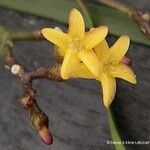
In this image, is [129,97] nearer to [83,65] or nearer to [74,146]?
[74,146]

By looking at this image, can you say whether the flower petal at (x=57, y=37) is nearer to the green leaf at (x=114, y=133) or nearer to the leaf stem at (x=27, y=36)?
the leaf stem at (x=27, y=36)

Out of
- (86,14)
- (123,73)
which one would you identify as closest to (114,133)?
(123,73)

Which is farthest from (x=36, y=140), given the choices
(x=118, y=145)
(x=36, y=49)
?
(x=118, y=145)

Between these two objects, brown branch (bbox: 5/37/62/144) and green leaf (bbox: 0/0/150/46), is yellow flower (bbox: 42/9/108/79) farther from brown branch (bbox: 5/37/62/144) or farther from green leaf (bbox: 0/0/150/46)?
green leaf (bbox: 0/0/150/46)

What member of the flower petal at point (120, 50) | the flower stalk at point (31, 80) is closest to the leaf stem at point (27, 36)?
the flower stalk at point (31, 80)

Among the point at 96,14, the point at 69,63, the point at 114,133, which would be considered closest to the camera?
the point at 69,63

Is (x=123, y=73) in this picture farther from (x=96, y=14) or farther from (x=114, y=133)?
(x=96, y=14)
